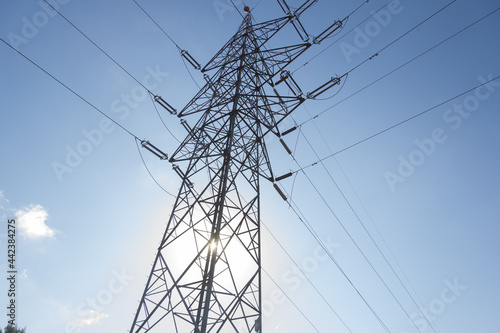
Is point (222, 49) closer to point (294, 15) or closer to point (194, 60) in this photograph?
point (194, 60)

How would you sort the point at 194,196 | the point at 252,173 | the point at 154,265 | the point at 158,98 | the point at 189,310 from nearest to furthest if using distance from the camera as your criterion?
1. the point at 189,310
2. the point at 154,265
3. the point at 194,196
4. the point at 252,173
5. the point at 158,98

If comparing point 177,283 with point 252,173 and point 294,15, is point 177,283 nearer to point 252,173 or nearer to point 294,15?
point 252,173

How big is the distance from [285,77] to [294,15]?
275 centimetres

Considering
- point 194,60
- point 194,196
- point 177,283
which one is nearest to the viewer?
point 177,283

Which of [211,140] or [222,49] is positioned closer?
[211,140]

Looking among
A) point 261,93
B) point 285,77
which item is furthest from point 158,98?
point 285,77

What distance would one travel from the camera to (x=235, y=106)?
360 inches

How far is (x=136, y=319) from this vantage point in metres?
6.03

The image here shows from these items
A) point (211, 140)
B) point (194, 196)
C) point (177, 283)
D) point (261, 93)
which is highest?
point (261, 93)

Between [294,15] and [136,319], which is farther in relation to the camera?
[294,15]

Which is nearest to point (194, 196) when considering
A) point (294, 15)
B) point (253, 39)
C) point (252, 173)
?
point (252, 173)

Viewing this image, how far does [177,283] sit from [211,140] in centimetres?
441

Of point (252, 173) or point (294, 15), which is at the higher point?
point (294, 15)

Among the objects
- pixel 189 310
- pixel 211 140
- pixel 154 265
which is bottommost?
pixel 189 310
